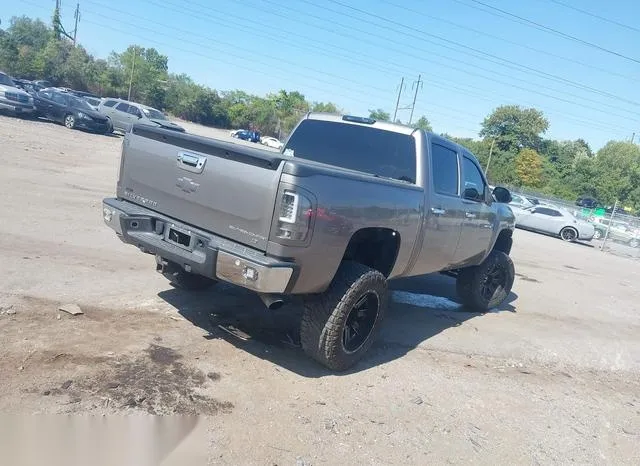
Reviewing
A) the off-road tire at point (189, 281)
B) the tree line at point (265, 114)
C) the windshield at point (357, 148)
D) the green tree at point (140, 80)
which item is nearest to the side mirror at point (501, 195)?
the windshield at point (357, 148)

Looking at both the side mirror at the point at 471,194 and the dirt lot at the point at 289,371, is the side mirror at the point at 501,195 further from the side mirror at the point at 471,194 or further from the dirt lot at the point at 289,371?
the dirt lot at the point at 289,371

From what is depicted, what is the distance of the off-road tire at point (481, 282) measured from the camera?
23.6ft

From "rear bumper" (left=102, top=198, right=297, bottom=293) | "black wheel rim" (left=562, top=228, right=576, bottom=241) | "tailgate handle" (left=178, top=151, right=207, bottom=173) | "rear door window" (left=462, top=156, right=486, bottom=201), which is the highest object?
"rear door window" (left=462, top=156, right=486, bottom=201)

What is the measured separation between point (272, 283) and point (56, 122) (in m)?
25.3

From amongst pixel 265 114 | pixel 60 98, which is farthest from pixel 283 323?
pixel 265 114

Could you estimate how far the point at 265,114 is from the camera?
83125mm

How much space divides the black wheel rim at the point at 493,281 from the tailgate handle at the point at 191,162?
4.57m

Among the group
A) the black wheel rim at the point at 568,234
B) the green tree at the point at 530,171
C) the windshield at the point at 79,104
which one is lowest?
the black wheel rim at the point at 568,234

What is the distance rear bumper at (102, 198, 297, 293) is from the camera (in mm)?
3709

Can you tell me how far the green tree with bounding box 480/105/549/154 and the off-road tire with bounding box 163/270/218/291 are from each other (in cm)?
8390

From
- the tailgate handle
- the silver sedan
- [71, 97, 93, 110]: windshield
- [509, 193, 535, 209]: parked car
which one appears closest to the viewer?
the tailgate handle

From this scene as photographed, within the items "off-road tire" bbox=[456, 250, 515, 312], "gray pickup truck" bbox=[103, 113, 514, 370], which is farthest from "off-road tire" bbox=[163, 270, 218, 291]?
"off-road tire" bbox=[456, 250, 515, 312]

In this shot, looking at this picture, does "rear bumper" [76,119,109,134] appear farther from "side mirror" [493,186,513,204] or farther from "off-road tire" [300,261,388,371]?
"off-road tire" [300,261,388,371]

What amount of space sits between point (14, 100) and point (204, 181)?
2282 centimetres
